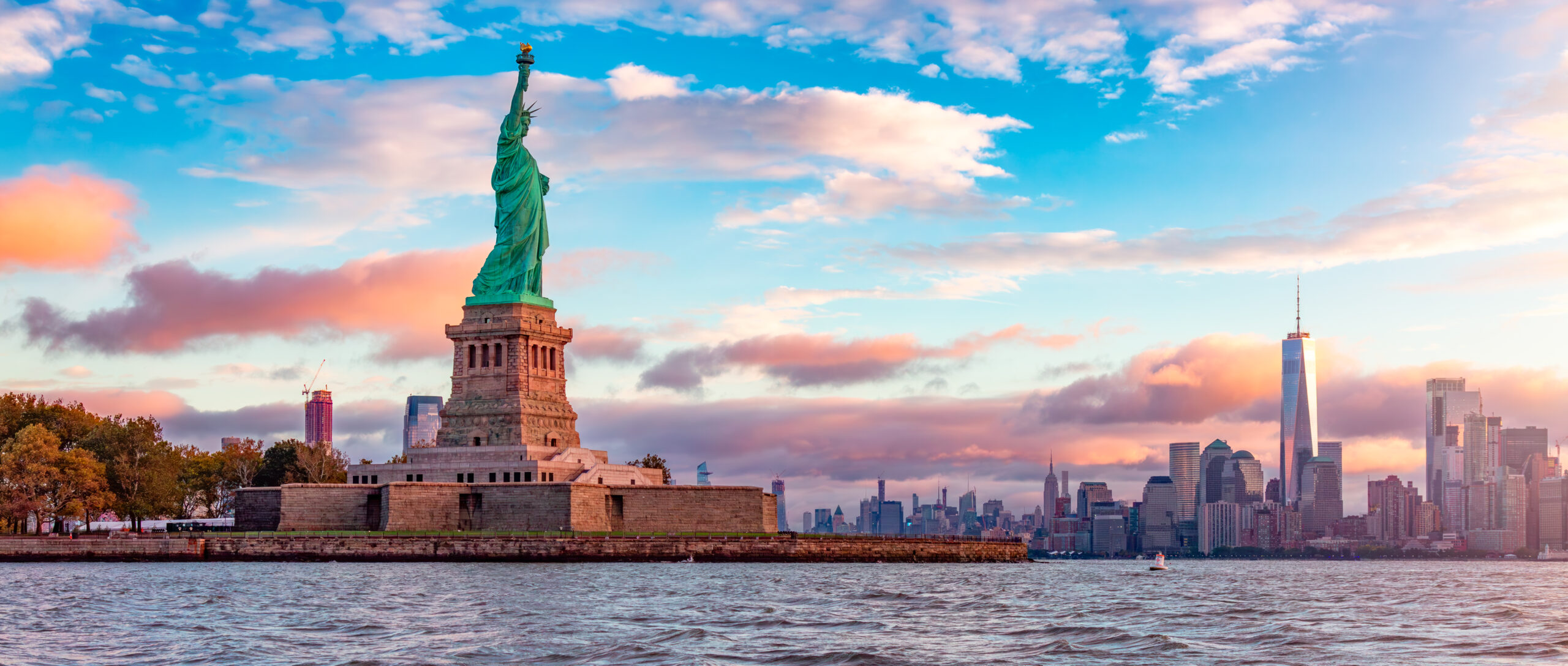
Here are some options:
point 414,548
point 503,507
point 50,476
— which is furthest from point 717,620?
point 50,476

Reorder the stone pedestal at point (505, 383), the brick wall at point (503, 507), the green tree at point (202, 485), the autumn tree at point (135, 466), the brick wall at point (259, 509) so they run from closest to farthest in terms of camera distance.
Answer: the brick wall at point (503, 507), the brick wall at point (259, 509), the stone pedestal at point (505, 383), the autumn tree at point (135, 466), the green tree at point (202, 485)

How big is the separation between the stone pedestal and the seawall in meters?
15.0

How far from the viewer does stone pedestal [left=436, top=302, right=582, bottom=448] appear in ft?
394

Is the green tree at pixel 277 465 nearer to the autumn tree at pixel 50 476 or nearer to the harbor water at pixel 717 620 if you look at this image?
the autumn tree at pixel 50 476

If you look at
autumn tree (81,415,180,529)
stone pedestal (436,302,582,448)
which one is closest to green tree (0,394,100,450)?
autumn tree (81,415,180,529)

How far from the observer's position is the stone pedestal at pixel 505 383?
4724 inches

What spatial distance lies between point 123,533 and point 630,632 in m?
81.3

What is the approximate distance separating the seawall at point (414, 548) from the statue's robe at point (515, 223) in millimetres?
26836

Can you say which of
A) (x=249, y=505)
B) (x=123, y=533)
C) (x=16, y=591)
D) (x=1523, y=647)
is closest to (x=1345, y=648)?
(x=1523, y=647)

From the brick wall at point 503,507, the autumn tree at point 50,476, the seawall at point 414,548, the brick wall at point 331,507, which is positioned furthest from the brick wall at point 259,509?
the autumn tree at point 50,476

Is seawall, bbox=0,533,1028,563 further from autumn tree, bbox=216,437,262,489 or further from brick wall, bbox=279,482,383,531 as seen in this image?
autumn tree, bbox=216,437,262,489

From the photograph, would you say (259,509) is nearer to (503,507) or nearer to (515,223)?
(503,507)

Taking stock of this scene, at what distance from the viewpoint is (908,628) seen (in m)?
54.6

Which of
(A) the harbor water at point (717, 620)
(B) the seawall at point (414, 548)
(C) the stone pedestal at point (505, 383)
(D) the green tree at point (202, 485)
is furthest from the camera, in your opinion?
(D) the green tree at point (202, 485)
